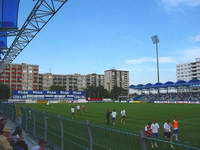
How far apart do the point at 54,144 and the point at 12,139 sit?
1880mm

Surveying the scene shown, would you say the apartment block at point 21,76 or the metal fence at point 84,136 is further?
the apartment block at point 21,76

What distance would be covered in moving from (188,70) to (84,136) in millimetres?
167994

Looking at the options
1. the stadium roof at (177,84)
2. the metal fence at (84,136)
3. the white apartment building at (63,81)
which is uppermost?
the white apartment building at (63,81)

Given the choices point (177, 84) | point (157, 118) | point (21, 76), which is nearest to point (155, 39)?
point (177, 84)

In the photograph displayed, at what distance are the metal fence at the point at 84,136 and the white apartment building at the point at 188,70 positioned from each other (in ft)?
512

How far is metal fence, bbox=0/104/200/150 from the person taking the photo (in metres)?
5.16

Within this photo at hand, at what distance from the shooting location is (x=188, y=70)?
166 meters

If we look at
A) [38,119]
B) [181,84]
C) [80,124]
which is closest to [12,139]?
[80,124]

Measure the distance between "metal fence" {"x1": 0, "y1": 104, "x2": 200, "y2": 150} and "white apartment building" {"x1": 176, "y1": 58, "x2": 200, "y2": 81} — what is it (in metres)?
156

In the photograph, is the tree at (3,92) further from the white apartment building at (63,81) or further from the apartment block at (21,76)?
the white apartment building at (63,81)

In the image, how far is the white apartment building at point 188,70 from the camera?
158 metres

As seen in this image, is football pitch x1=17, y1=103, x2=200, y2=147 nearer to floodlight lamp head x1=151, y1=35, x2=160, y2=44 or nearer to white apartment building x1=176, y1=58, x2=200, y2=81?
floodlight lamp head x1=151, y1=35, x2=160, y2=44

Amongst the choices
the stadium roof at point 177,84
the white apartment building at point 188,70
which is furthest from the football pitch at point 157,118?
the white apartment building at point 188,70

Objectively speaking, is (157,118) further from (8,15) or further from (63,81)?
(63,81)
